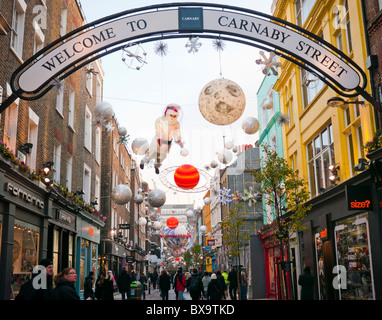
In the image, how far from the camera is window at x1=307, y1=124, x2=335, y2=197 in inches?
690

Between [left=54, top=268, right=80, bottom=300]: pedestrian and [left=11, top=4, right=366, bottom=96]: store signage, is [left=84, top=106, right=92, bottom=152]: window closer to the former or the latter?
[left=11, top=4, right=366, bottom=96]: store signage

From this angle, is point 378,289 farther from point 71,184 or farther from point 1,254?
point 71,184

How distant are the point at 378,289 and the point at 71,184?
48.1 feet

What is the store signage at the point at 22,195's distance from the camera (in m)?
12.7

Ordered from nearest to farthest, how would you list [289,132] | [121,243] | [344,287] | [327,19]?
[344,287], [327,19], [289,132], [121,243]

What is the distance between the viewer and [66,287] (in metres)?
6.48

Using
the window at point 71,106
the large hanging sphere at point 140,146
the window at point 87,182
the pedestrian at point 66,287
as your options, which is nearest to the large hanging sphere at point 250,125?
the large hanging sphere at point 140,146

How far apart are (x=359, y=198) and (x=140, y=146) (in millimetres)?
7845

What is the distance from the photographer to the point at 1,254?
1243 cm

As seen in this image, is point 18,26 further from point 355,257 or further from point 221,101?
point 355,257

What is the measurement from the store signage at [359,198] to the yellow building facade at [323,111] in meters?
Result: 1.55
